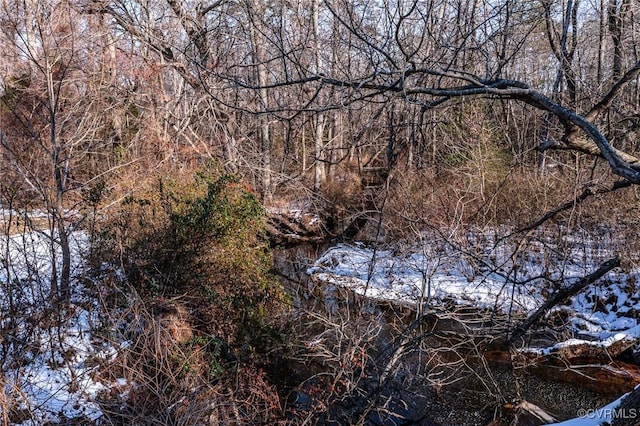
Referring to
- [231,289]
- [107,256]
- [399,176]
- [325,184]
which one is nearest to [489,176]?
[399,176]

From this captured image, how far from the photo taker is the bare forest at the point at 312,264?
3492mm

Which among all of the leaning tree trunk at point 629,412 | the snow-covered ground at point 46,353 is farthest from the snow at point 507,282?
the snow-covered ground at point 46,353

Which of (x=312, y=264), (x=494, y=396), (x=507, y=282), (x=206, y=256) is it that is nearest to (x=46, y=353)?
(x=206, y=256)

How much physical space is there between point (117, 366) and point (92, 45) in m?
6.38

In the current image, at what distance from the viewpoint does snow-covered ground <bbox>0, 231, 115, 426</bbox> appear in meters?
4.36

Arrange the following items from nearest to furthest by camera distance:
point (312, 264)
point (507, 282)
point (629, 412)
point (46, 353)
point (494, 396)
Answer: point (629, 412)
point (46, 353)
point (494, 396)
point (507, 282)
point (312, 264)

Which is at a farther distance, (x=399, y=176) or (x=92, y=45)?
(x=399, y=176)

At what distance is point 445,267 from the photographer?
9688 millimetres

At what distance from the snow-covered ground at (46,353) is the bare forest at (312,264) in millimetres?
37

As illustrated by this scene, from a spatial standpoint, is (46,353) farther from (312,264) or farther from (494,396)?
(312,264)

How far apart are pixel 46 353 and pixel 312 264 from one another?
645cm

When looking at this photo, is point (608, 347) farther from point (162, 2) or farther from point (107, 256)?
point (162, 2)

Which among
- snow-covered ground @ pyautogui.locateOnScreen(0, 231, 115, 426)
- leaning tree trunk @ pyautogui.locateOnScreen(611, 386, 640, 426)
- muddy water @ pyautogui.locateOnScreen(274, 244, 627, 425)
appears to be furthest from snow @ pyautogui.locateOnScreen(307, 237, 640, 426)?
snow-covered ground @ pyautogui.locateOnScreen(0, 231, 115, 426)

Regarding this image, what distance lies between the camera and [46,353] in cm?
521
